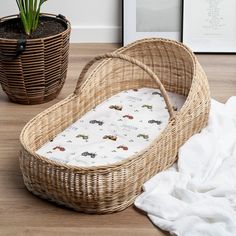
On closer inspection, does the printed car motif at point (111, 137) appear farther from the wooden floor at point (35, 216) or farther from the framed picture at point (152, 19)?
the framed picture at point (152, 19)

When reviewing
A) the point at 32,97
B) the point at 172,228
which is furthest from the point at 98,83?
the point at 172,228

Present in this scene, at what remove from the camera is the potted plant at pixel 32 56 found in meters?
2.69

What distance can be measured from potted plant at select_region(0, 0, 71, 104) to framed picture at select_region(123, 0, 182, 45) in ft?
1.90

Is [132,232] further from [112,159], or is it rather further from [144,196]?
[112,159]

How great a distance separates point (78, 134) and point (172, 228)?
618 millimetres

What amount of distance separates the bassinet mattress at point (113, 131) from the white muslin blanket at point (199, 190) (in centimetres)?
16

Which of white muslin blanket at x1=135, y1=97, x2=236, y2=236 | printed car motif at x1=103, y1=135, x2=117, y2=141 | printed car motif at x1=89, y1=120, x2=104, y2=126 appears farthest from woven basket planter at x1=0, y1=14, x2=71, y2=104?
white muslin blanket at x1=135, y1=97, x2=236, y2=236

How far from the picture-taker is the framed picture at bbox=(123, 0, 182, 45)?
11.1 feet

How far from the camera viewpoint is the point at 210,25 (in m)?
3.37

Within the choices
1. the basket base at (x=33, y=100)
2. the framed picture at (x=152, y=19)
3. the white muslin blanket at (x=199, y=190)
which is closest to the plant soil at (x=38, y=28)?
the basket base at (x=33, y=100)

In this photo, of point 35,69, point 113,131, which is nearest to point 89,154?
point 113,131

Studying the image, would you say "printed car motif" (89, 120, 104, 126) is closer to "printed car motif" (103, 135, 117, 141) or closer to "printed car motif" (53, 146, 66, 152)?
"printed car motif" (103, 135, 117, 141)

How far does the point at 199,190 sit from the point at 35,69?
959 mm

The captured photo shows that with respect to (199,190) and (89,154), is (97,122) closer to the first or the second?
(89,154)
